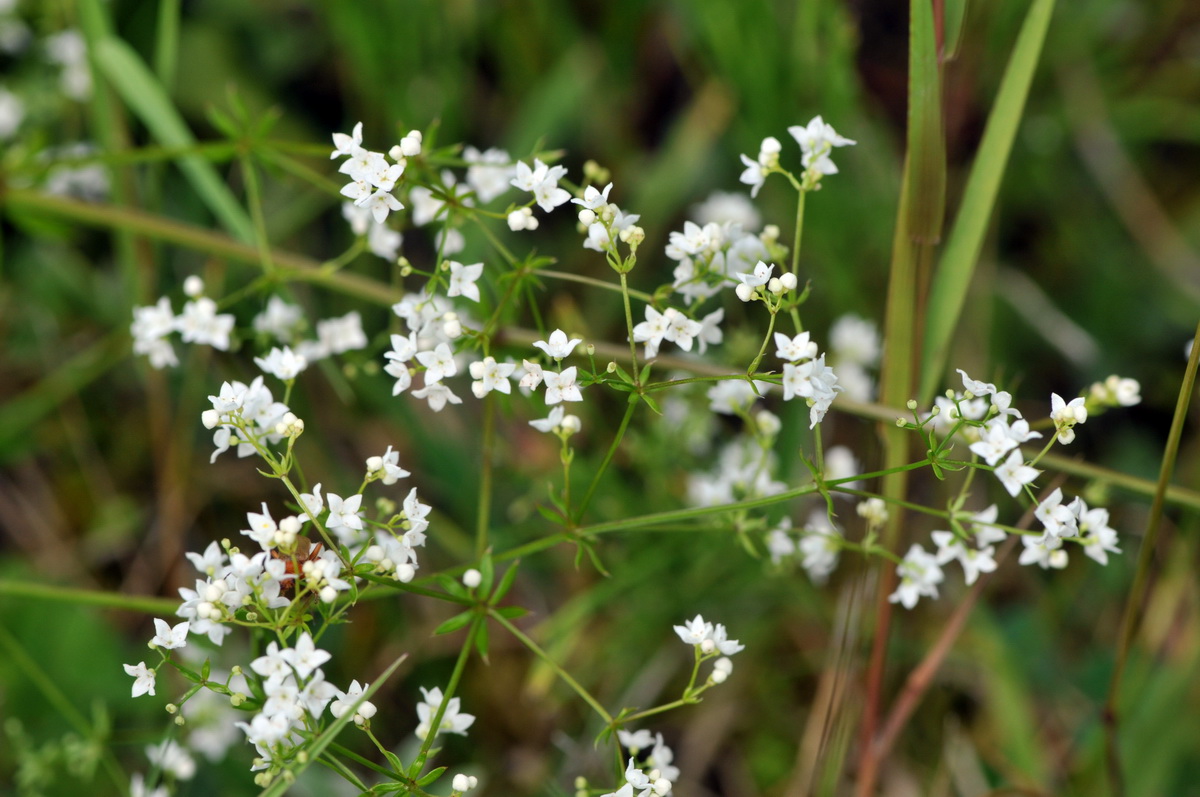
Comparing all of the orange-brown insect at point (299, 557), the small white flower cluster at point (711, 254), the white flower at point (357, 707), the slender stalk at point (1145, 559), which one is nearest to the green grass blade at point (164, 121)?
the orange-brown insect at point (299, 557)

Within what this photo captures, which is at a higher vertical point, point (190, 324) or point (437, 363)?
point (190, 324)

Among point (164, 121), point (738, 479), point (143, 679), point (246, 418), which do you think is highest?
point (164, 121)

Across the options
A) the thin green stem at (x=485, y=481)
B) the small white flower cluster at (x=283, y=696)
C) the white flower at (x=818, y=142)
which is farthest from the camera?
the thin green stem at (x=485, y=481)

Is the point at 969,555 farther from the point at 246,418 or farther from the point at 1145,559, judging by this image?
the point at 246,418

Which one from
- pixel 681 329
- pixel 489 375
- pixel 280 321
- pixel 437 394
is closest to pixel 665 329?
pixel 681 329

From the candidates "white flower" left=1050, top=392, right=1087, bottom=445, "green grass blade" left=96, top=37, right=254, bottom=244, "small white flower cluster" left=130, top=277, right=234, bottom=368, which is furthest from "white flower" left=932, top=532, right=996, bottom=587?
"green grass blade" left=96, top=37, right=254, bottom=244

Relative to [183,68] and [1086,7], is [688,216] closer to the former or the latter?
[1086,7]

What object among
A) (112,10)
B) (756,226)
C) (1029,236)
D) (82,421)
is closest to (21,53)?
(112,10)

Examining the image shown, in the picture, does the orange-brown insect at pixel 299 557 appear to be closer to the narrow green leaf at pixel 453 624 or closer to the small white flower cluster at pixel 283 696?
the small white flower cluster at pixel 283 696
